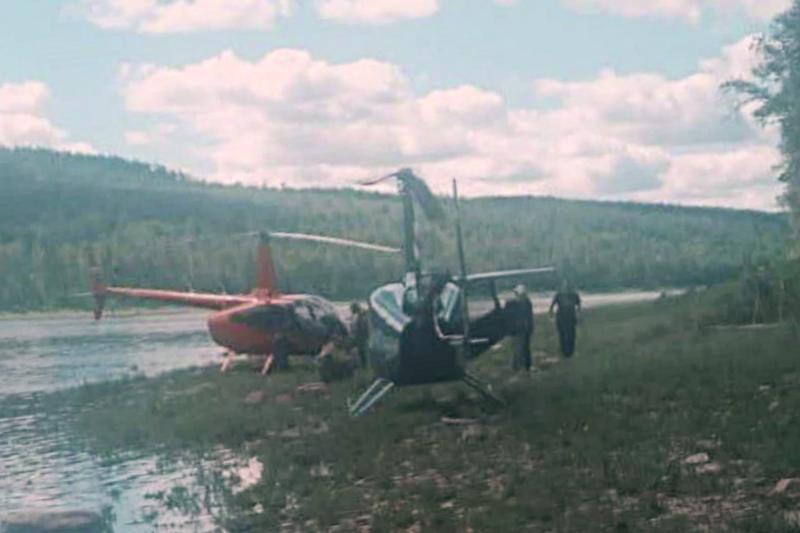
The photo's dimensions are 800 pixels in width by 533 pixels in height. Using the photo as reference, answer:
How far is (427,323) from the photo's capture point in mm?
20812

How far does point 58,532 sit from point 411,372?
830 cm

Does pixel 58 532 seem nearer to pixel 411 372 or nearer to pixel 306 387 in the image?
pixel 411 372

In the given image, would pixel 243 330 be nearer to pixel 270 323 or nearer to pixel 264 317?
pixel 264 317

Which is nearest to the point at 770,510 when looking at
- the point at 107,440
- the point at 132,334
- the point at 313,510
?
the point at 313,510

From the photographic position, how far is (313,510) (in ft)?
47.0

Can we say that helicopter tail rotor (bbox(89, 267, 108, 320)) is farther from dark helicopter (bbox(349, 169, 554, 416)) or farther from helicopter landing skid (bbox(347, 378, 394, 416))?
dark helicopter (bbox(349, 169, 554, 416))

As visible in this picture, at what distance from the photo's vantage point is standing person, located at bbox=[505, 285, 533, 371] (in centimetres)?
2222

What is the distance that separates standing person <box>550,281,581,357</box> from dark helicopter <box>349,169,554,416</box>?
6.31 meters

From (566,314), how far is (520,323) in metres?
5.35

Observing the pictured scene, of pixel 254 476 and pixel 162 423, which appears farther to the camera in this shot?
pixel 162 423

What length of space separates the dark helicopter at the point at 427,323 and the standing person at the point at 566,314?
631 cm

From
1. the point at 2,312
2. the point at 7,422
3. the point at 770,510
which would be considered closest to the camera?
the point at 770,510

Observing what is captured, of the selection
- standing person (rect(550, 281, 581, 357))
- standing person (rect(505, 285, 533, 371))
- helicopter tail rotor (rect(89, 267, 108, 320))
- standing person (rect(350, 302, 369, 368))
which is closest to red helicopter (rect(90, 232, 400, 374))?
standing person (rect(350, 302, 369, 368))

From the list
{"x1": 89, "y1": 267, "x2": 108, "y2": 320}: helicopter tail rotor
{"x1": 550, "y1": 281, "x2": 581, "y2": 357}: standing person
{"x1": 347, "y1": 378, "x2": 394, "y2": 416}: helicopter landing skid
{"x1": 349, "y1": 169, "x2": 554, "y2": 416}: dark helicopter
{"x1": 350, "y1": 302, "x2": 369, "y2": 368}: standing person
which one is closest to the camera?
{"x1": 349, "y1": 169, "x2": 554, "y2": 416}: dark helicopter
